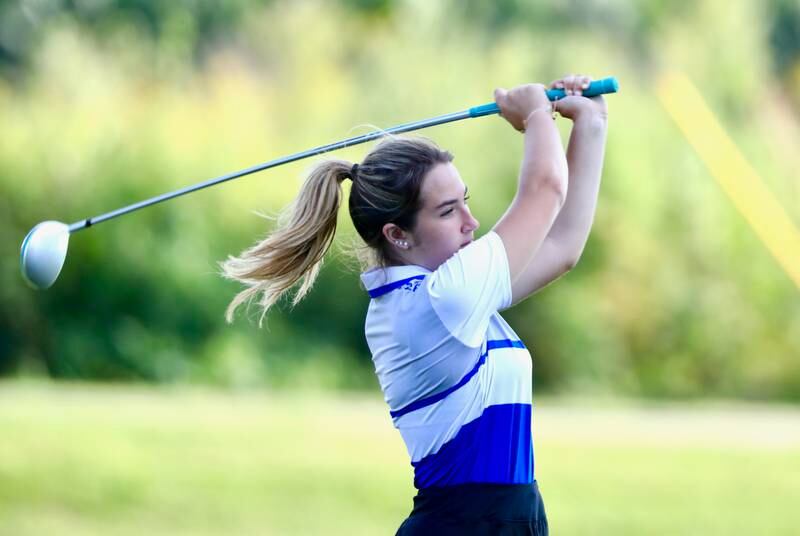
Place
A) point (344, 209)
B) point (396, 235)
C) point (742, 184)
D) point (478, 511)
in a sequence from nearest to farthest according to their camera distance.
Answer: point (478, 511), point (396, 235), point (344, 209), point (742, 184)

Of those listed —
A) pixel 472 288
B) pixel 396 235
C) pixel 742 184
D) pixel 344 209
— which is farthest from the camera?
pixel 742 184

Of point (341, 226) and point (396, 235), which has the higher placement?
point (341, 226)

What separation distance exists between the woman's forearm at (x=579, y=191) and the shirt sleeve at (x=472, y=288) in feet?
1.19

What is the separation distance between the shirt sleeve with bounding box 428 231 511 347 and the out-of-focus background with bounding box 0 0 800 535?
18.8 feet

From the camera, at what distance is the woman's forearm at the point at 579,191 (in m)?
2.45

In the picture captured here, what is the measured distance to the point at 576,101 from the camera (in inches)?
95.4

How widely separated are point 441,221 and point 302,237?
30 cm

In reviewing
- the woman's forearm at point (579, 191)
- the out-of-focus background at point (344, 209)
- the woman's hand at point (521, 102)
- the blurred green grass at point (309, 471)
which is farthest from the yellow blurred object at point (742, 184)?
the woman's hand at point (521, 102)

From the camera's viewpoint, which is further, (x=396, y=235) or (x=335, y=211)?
(x=335, y=211)

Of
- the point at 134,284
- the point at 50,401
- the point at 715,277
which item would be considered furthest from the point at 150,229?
the point at 715,277

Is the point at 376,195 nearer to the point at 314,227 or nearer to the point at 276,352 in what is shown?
the point at 314,227

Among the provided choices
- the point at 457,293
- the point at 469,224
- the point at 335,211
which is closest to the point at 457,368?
the point at 457,293

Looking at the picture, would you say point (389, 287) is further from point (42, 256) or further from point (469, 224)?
point (42, 256)

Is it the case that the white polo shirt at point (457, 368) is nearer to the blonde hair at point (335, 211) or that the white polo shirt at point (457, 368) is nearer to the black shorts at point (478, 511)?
the black shorts at point (478, 511)
